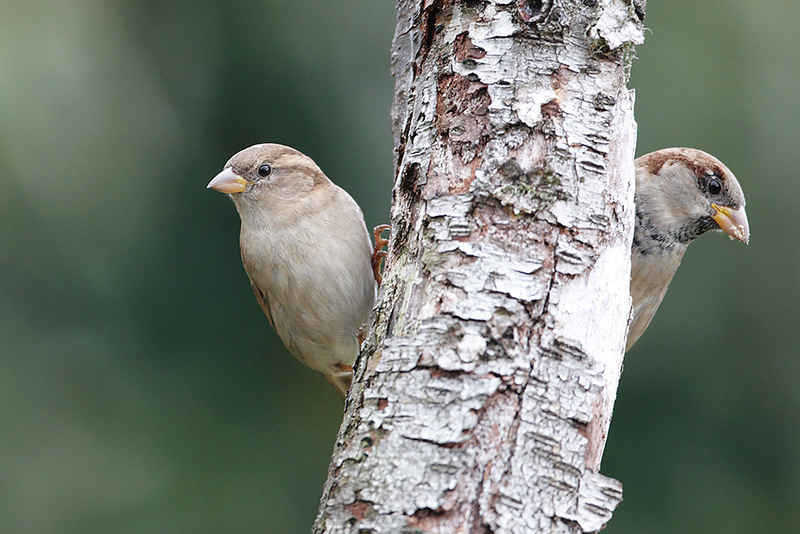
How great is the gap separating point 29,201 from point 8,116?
1.13 feet

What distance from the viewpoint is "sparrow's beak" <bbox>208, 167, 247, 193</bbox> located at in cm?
256

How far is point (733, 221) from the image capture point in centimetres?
251

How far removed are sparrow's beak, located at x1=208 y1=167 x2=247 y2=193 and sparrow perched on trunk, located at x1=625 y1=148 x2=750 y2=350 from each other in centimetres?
134

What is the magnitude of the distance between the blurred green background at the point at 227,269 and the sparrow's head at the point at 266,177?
0.52m

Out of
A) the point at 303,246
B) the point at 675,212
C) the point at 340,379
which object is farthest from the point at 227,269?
the point at 675,212

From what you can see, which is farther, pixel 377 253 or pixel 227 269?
pixel 227 269

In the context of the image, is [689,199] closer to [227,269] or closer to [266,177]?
[266,177]

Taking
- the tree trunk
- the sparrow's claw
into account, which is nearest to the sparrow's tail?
the sparrow's claw

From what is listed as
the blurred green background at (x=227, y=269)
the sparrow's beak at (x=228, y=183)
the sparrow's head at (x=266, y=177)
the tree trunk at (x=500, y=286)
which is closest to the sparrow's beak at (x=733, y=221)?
the blurred green background at (x=227, y=269)

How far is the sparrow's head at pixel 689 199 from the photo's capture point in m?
2.55

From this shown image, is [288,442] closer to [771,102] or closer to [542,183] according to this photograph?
[542,183]

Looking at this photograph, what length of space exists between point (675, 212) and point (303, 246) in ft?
4.15

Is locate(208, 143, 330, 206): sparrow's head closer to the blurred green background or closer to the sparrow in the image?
the sparrow

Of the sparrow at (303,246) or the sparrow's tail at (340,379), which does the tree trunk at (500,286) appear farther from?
the sparrow's tail at (340,379)
